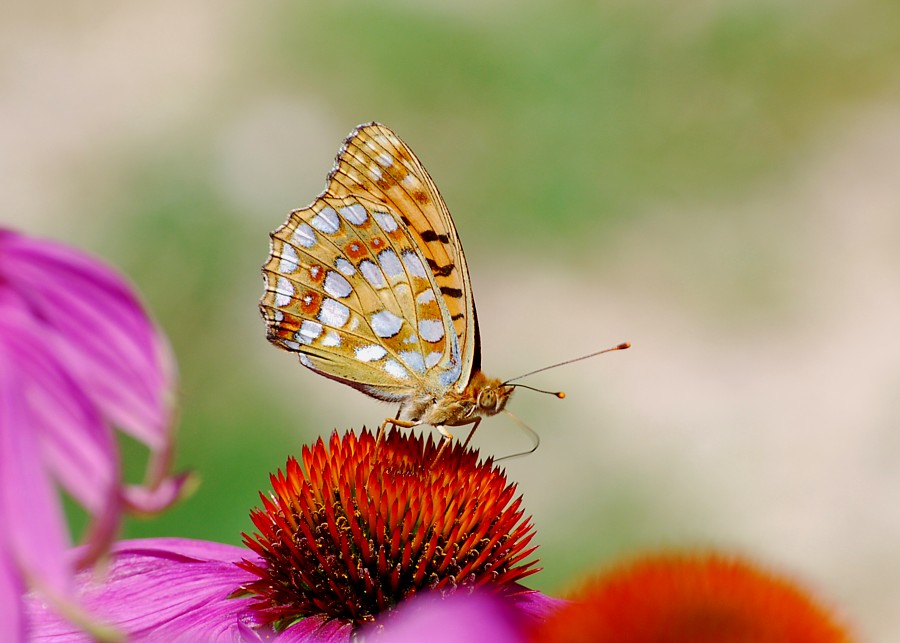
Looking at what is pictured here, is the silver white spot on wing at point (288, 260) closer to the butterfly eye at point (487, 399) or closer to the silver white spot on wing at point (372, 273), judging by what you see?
the silver white spot on wing at point (372, 273)

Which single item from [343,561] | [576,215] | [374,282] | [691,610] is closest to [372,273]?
[374,282]

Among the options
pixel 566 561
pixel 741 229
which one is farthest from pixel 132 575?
pixel 741 229

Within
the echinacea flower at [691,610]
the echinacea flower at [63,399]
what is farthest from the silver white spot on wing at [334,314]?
the echinacea flower at [63,399]

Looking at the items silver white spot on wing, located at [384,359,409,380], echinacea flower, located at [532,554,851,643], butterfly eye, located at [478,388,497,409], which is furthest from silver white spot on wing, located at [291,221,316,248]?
echinacea flower, located at [532,554,851,643]

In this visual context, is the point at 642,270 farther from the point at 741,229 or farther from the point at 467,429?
the point at 467,429

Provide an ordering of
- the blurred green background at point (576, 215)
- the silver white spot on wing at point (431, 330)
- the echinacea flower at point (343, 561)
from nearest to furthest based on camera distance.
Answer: the echinacea flower at point (343, 561)
the silver white spot on wing at point (431, 330)
the blurred green background at point (576, 215)

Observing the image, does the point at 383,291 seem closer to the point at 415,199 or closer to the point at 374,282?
the point at 374,282
